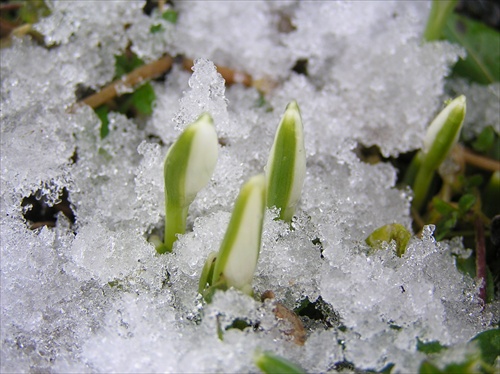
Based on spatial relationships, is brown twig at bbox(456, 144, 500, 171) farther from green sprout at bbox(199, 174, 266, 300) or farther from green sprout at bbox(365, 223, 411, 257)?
green sprout at bbox(199, 174, 266, 300)

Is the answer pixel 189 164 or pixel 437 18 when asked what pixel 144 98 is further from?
pixel 437 18


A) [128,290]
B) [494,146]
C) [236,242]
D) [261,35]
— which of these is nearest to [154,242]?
[128,290]

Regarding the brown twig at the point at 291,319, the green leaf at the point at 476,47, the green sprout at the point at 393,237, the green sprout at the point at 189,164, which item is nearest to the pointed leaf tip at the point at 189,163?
the green sprout at the point at 189,164

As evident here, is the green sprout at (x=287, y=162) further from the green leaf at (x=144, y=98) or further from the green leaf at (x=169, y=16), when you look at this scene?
the green leaf at (x=169, y=16)

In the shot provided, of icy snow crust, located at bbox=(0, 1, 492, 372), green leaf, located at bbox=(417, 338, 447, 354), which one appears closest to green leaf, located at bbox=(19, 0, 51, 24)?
icy snow crust, located at bbox=(0, 1, 492, 372)

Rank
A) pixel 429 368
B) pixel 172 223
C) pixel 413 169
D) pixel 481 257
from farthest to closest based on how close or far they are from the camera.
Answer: pixel 413 169, pixel 481 257, pixel 172 223, pixel 429 368

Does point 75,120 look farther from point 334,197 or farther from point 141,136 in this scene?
point 334,197

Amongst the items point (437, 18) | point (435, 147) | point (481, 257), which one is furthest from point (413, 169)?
point (437, 18)
